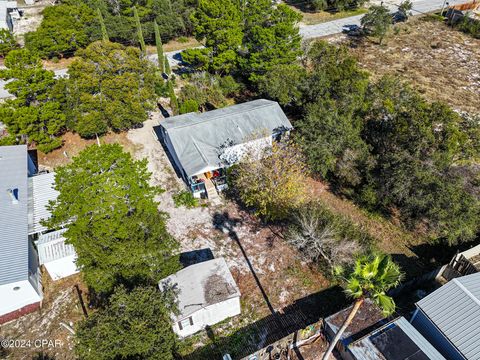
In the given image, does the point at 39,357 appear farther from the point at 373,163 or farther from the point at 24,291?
the point at 373,163

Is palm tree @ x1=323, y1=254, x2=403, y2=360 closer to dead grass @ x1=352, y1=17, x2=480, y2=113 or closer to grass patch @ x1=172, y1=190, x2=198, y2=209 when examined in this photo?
grass patch @ x1=172, y1=190, x2=198, y2=209

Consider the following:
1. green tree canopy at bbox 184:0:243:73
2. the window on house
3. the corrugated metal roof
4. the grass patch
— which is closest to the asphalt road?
green tree canopy at bbox 184:0:243:73

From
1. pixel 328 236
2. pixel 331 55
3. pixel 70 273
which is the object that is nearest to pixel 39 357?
pixel 70 273

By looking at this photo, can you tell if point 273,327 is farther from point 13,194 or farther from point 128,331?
point 13,194

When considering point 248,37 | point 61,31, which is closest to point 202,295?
point 248,37

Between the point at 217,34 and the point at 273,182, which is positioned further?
the point at 217,34

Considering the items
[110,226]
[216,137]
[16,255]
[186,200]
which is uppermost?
[216,137]
